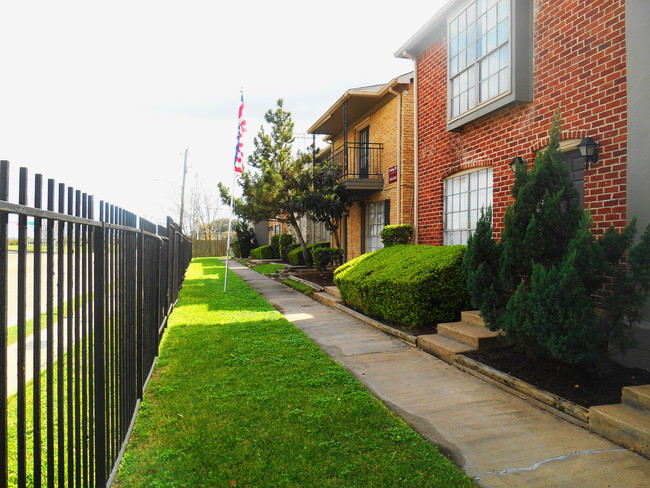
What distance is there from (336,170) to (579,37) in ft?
32.6

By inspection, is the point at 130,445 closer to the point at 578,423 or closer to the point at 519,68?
the point at 578,423

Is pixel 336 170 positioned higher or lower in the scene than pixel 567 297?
higher

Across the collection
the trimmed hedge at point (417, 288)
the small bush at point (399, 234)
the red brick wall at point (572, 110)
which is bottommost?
the trimmed hedge at point (417, 288)

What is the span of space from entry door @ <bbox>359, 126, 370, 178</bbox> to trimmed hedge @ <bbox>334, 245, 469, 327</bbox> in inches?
256

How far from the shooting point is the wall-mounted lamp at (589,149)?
496 centimetres

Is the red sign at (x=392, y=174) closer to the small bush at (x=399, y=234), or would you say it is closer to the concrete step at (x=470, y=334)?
the small bush at (x=399, y=234)

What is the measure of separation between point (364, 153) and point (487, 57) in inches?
298

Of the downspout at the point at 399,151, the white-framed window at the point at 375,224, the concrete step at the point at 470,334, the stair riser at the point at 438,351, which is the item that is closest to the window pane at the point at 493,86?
the concrete step at the point at 470,334

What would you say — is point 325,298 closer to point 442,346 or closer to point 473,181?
point 473,181

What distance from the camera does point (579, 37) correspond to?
17.7ft

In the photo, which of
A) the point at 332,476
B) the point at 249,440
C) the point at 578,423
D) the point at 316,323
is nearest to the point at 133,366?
the point at 249,440

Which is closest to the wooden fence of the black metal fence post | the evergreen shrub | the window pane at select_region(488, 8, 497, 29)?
the evergreen shrub

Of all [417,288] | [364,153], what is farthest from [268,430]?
[364,153]

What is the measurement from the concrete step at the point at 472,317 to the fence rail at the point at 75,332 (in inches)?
168
